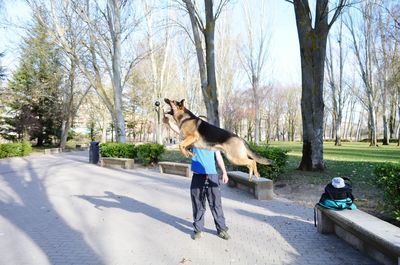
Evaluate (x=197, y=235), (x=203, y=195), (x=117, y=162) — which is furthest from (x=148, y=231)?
(x=117, y=162)

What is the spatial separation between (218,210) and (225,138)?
2688mm

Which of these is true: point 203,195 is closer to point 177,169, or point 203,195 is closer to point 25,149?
point 177,169

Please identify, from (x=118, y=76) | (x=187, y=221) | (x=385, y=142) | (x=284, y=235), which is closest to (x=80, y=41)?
(x=118, y=76)

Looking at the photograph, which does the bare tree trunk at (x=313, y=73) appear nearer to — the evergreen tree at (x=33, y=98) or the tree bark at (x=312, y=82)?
the tree bark at (x=312, y=82)

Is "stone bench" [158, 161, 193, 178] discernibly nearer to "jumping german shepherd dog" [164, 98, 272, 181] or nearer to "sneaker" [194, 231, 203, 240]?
"sneaker" [194, 231, 203, 240]

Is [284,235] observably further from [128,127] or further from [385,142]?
[128,127]

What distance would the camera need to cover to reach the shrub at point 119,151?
17359 mm

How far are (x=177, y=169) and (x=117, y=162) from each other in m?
4.33

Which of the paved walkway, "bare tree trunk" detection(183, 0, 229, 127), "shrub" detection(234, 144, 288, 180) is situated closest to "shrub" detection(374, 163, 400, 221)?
the paved walkway

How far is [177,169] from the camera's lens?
44.1ft

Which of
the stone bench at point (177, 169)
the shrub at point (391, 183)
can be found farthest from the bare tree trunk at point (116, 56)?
the shrub at point (391, 183)

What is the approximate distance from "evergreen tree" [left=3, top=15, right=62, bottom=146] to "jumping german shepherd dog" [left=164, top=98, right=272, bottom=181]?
3161cm

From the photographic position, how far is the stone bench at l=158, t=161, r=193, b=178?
1298 cm

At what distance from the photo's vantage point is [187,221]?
6.66 m
